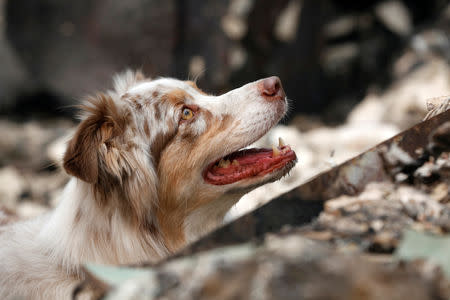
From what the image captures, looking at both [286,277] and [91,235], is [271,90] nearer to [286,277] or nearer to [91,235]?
[91,235]

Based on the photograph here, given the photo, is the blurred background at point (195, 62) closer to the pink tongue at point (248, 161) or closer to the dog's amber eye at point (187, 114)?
the pink tongue at point (248, 161)

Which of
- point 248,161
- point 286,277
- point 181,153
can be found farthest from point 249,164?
point 286,277

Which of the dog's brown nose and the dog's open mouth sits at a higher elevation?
the dog's brown nose

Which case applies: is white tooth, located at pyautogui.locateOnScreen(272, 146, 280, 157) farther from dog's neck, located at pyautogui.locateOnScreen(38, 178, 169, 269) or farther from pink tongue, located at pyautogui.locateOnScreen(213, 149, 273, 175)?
dog's neck, located at pyautogui.locateOnScreen(38, 178, 169, 269)

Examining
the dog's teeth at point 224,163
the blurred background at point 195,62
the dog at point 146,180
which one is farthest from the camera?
the blurred background at point 195,62

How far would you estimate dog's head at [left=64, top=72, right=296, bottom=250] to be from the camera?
276 centimetres

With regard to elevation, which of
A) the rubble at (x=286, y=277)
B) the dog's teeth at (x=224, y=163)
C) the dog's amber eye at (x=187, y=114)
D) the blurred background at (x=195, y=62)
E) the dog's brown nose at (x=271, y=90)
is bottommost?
the blurred background at (x=195, y=62)

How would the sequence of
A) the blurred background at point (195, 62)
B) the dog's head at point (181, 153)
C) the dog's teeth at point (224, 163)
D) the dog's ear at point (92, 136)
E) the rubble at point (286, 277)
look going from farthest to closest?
the blurred background at point (195, 62), the dog's teeth at point (224, 163), the dog's head at point (181, 153), the dog's ear at point (92, 136), the rubble at point (286, 277)

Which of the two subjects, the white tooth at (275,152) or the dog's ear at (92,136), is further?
the white tooth at (275,152)

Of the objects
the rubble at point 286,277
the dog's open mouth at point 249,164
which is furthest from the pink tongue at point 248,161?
the rubble at point 286,277

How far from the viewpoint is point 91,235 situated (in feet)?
8.96

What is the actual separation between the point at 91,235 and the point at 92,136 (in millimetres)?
597

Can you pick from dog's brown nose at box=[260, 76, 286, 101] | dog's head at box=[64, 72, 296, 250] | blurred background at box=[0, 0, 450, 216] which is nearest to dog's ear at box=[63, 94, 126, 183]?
dog's head at box=[64, 72, 296, 250]

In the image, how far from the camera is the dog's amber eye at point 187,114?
9.92 feet
